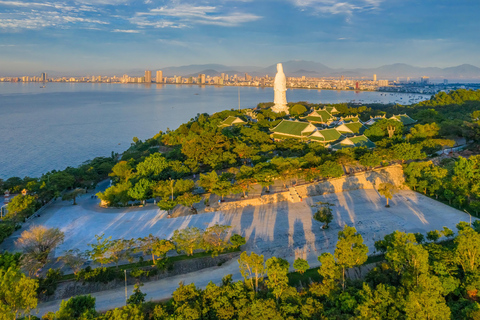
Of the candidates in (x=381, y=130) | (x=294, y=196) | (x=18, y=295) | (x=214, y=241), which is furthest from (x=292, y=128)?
(x=18, y=295)

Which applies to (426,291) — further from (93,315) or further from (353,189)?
(353,189)

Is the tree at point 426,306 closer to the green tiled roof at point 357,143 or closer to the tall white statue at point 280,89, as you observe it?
the green tiled roof at point 357,143

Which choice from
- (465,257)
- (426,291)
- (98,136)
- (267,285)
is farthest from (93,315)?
(98,136)

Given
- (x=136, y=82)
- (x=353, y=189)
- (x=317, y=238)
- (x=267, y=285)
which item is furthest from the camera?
(x=136, y=82)

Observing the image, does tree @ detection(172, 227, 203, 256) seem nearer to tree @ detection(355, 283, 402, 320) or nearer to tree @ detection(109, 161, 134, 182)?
tree @ detection(355, 283, 402, 320)

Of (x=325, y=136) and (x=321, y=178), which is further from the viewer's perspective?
(x=325, y=136)
